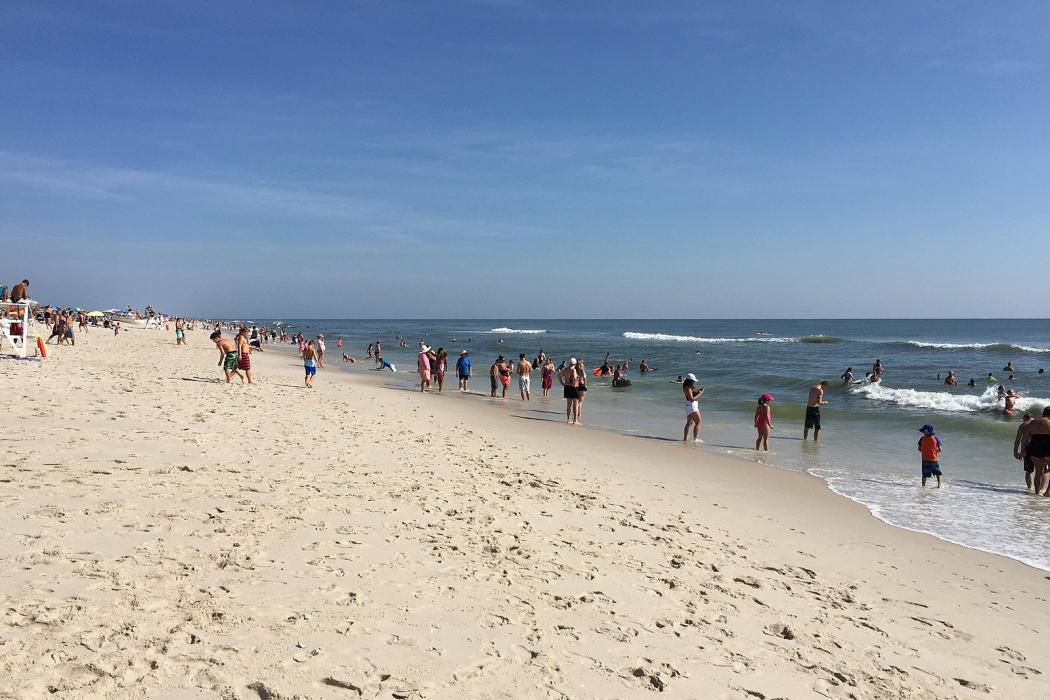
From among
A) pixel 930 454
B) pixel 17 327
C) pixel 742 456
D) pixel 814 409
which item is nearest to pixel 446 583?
pixel 930 454

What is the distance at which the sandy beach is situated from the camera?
137 inches

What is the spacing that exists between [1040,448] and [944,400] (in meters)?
13.7

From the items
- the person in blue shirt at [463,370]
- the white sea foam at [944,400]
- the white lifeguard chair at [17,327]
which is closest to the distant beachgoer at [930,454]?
the white sea foam at [944,400]

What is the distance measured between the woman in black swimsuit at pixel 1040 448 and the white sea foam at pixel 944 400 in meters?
10.6

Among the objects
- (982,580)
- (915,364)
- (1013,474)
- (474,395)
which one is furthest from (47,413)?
(915,364)

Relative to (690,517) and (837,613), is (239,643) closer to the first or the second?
(837,613)

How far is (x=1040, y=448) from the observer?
9938 mm

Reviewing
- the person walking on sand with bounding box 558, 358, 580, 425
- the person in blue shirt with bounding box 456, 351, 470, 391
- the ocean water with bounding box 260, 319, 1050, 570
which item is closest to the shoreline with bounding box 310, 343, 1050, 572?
the ocean water with bounding box 260, 319, 1050, 570

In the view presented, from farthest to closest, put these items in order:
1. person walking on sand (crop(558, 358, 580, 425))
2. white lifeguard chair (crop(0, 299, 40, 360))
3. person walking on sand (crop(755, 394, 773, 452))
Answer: white lifeguard chair (crop(0, 299, 40, 360)) < person walking on sand (crop(558, 358, 580, 425)) < person walking on sand (crop(755, 394, 773, 452))

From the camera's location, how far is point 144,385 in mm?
14219

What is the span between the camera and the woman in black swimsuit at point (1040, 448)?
390 inches

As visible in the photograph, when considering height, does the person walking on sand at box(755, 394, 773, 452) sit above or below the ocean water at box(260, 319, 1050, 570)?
above

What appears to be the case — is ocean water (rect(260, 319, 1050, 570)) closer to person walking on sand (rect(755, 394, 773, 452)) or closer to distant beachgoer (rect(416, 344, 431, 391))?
person walking on sand (rect(755, 394, 773, 452))

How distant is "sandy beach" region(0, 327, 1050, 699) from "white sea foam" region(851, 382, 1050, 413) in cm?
1517
